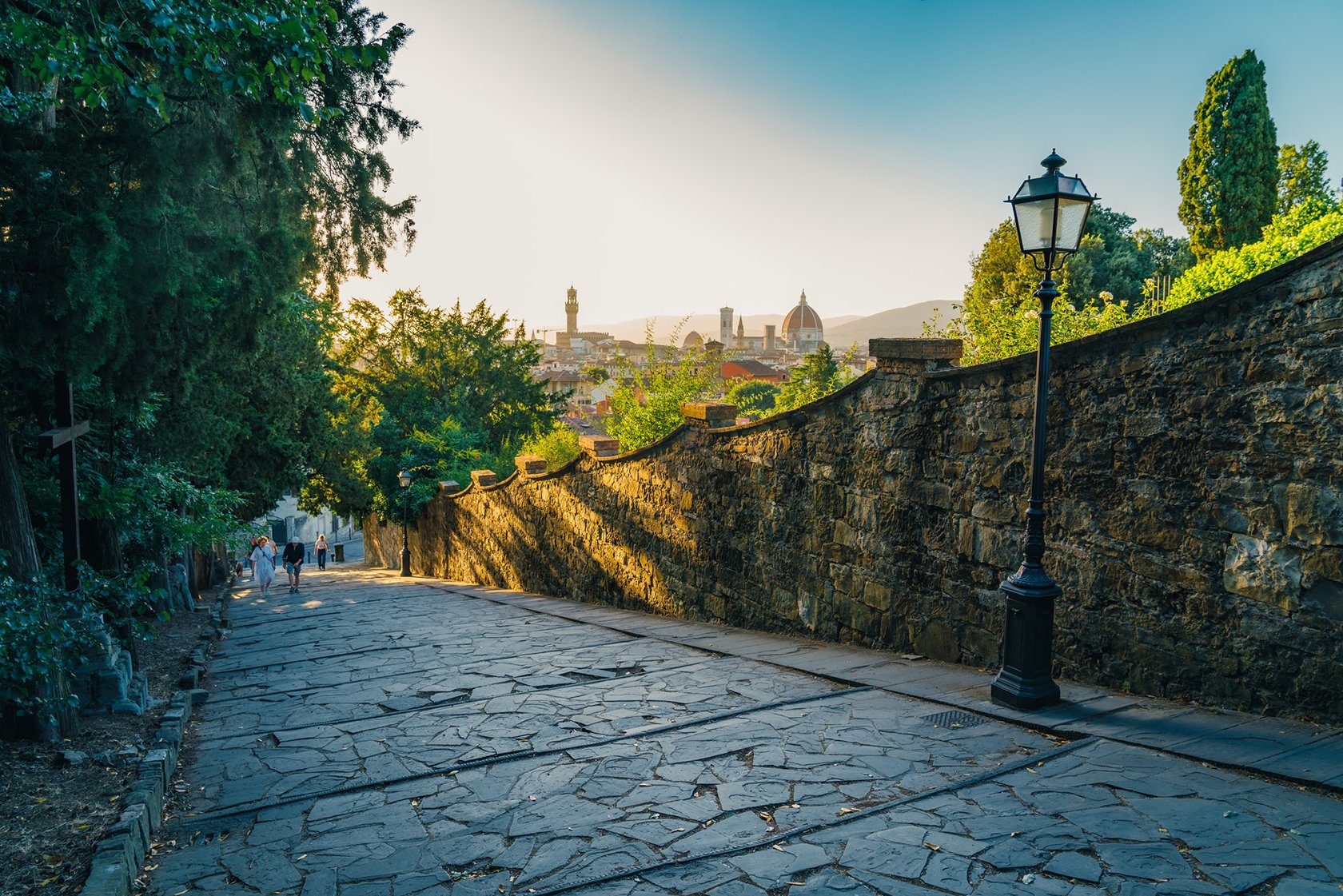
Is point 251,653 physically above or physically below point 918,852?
below

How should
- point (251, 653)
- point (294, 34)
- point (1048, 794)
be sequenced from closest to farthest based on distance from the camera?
point (1048, 794) → point (294, 34) → point (251, 653)

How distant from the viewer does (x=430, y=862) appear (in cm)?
362

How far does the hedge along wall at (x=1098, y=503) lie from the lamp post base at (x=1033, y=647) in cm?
54

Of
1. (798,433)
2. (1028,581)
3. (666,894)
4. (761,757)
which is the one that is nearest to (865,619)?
(798,433)

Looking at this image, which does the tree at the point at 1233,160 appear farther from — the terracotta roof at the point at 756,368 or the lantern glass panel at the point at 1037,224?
the terracotta roof at the point at 756,368

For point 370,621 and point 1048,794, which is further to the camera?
point 370,621

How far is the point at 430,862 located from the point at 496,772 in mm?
1047

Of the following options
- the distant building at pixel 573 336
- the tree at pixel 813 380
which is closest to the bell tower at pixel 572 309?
the distant building at pixel 573 336

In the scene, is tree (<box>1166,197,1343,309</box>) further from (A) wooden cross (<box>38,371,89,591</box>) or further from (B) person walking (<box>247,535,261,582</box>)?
(A) wooden cross (<box>38,371,89,591</box>)

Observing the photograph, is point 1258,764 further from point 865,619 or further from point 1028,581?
point 865,619

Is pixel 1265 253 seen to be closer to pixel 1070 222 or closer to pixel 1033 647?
pixel 1070 222

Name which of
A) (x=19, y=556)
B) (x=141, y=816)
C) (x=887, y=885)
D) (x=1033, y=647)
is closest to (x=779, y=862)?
(x=887, y=885)

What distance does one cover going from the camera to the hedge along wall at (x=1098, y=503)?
4430mm

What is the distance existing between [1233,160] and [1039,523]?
31498 millimetres
